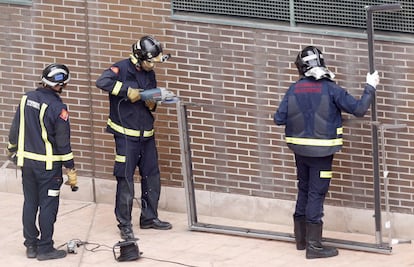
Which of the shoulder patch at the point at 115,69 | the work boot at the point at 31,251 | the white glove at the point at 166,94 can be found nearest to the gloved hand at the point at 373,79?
the white glove at the point at 166,94

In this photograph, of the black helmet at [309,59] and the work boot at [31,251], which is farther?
the work boot at [31,251]

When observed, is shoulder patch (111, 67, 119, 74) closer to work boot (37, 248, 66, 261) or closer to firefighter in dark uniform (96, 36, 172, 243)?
firefighter in dark uniform (96, 36, 172, 243)

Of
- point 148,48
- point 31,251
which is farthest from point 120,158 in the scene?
point 31,251

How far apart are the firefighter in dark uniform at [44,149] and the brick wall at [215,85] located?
1501 mm

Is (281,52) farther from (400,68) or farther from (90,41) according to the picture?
(90,41)

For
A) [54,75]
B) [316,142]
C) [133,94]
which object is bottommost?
[316,142]

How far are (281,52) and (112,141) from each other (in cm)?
229

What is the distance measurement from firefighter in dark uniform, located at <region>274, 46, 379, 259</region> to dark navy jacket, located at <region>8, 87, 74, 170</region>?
6.65 ft

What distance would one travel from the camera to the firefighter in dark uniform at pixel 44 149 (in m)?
12.5

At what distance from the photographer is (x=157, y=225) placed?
13578mm

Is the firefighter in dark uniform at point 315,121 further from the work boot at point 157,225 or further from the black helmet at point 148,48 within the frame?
the work boot at point 157,225

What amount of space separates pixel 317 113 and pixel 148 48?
6.25 ft

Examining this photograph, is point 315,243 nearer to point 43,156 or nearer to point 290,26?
point 290,26

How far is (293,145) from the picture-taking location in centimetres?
1232
